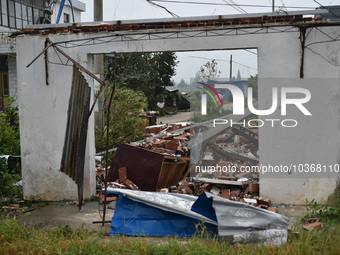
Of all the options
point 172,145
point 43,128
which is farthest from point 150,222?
point 172,145

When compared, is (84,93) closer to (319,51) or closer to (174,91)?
(319,51)

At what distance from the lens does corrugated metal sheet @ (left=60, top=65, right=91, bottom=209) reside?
728cm

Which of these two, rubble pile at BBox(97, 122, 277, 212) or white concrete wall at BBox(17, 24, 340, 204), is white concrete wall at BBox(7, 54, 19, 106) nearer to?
rubble pile at BBox(97, 122, 277, 212)

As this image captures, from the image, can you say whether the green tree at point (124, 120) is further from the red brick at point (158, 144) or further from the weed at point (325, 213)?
the weed at point (325, 213)

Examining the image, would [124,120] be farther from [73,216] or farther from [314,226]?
[314,226]

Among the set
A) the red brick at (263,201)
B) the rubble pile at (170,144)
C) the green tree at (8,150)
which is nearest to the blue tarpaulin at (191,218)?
the red brick at (263,201)

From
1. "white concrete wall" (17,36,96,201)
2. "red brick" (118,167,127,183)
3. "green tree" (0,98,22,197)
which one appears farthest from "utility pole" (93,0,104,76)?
"red brick" (118,167,127,183)

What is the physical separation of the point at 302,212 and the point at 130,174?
3.92 metres

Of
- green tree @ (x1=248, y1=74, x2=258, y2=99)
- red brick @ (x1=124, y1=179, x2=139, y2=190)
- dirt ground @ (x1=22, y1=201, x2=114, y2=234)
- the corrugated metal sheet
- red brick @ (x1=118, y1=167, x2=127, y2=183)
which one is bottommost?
dirt ground @ (x1=22, y1=201, x2=114, y2=234)

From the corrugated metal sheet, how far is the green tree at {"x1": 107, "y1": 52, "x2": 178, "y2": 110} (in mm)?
Result: 19866

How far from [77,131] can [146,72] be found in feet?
72.3

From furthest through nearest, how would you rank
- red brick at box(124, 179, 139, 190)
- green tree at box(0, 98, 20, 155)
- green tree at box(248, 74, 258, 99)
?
green tree at box(248, 74, 258, 99) < green tree at box(0, 98, 20, 155) < red brick at box(124, 179, 139, 190)

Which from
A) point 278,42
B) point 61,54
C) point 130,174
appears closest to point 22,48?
point 61,54

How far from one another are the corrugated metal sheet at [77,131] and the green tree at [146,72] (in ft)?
65.2
